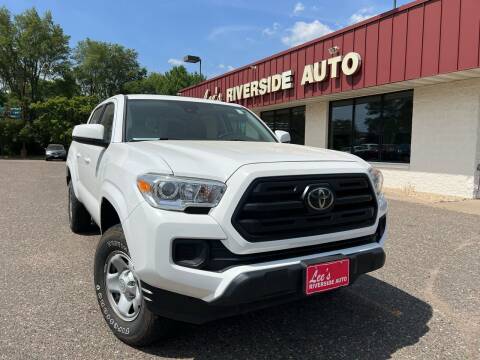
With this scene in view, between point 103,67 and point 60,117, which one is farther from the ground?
point 103,67

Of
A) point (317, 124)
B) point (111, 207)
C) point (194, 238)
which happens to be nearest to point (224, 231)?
point (194, 238)

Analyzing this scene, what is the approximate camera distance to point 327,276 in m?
2.56

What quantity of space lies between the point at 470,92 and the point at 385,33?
2.69 metres

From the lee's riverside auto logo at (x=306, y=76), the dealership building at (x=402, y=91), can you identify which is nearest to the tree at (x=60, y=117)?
the lee's riverside auto logo at (x=306, y=76)

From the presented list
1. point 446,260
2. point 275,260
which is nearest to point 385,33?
point 446,260

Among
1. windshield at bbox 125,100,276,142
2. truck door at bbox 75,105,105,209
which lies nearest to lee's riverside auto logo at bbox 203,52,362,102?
windshield at bbox 125,100,276,142

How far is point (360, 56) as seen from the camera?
1190 centimetres

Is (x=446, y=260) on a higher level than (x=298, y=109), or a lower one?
lower

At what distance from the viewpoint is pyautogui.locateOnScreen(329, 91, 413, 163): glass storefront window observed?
39.5 feet

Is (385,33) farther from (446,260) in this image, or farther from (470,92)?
(446,260)

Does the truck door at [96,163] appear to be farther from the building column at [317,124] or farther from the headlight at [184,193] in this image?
the building column at [317,124]

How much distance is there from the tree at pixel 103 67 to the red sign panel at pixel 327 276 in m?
63.4

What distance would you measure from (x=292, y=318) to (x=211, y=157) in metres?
1.52

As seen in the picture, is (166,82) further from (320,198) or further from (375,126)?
(320,198)
